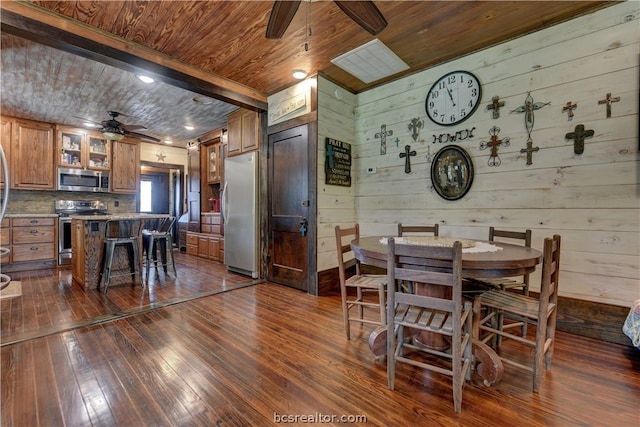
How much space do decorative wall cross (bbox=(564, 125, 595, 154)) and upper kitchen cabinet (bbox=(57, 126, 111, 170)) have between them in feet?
23.9

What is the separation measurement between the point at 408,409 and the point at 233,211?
360 cm

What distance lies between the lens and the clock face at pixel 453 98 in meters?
2.87

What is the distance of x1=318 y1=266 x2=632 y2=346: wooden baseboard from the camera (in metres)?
2.15

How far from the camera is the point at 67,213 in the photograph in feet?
16.9

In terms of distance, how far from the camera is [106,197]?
584 centimetres

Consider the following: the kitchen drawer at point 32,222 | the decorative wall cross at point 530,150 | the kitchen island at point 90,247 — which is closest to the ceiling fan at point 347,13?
the decorative wall cross at point 530,150

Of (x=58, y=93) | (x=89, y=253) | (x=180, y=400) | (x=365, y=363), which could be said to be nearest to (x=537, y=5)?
(x=365, y=363)

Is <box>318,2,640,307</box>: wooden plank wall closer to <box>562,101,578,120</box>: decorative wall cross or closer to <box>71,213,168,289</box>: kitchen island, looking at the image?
<box>562,101,578,120</box>: decorative wall cross

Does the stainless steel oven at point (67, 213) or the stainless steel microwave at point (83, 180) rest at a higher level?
the stainless steel microwave at point (83, 180)

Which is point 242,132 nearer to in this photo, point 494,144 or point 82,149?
point 494,144

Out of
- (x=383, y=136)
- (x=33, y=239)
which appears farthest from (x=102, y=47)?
(x=33, y=239)

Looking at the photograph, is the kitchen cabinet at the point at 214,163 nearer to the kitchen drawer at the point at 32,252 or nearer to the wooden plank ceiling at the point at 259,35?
the wooden plank ceiling at the point at 259,35

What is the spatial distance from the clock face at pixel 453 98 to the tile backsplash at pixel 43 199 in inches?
252

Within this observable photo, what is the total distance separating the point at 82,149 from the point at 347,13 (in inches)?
238
